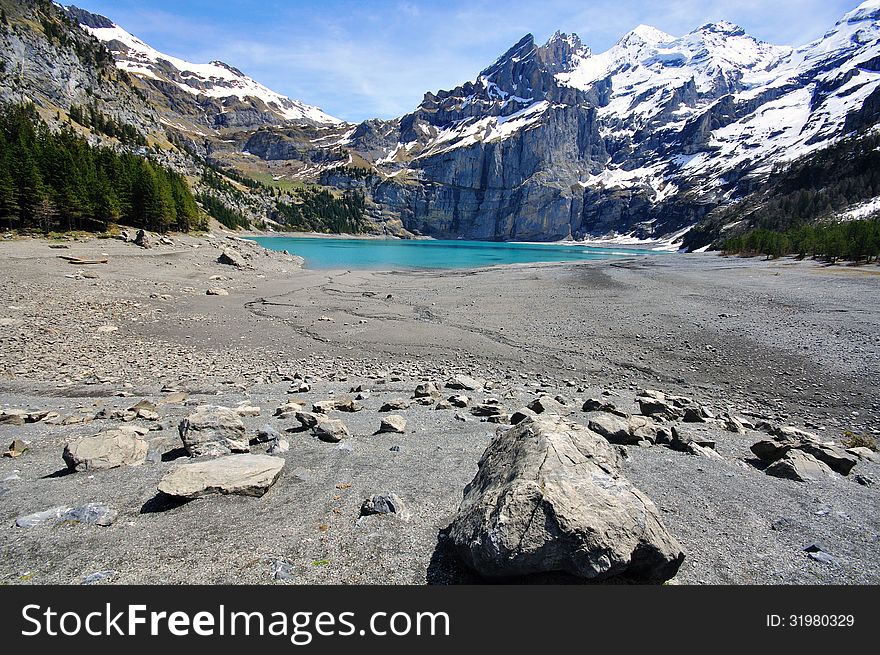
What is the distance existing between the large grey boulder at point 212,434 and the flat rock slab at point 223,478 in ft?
2.78

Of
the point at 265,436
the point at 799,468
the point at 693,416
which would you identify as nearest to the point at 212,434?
the point at 265,436

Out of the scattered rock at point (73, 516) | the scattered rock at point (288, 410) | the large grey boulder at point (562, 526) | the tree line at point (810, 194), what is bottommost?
the scattered rock at point (288, 410)

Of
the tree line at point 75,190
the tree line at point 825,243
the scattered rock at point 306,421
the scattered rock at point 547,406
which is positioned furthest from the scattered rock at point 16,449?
the tree line at point 825,243

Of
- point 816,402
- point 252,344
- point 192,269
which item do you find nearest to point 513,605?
point 816,402

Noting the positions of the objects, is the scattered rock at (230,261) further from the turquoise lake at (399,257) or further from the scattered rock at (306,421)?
the scattered rock at (306,421)

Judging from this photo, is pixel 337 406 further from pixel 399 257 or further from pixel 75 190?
pixel 399 257

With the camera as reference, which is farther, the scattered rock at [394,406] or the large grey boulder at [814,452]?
the scattered rock at [394,406]

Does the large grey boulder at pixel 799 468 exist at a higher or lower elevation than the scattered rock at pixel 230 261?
lower

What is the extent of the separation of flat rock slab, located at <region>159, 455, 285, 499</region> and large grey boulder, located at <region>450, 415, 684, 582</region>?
275 cm

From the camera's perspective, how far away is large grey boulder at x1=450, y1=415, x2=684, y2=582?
3.50 m

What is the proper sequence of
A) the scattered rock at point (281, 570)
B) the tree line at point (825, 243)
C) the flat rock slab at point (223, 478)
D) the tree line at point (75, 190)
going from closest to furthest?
the scattered rock at point (281, 570)
the flat rock slab at point (223, 478)
the tree line at point (75, 190)
the tree line at point (825, 243)

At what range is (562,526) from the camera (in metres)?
3.57

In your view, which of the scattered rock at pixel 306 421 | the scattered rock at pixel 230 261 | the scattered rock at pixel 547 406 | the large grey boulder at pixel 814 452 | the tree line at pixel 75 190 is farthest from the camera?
the tree line at pixel 75 190

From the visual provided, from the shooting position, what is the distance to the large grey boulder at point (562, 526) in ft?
11.5
